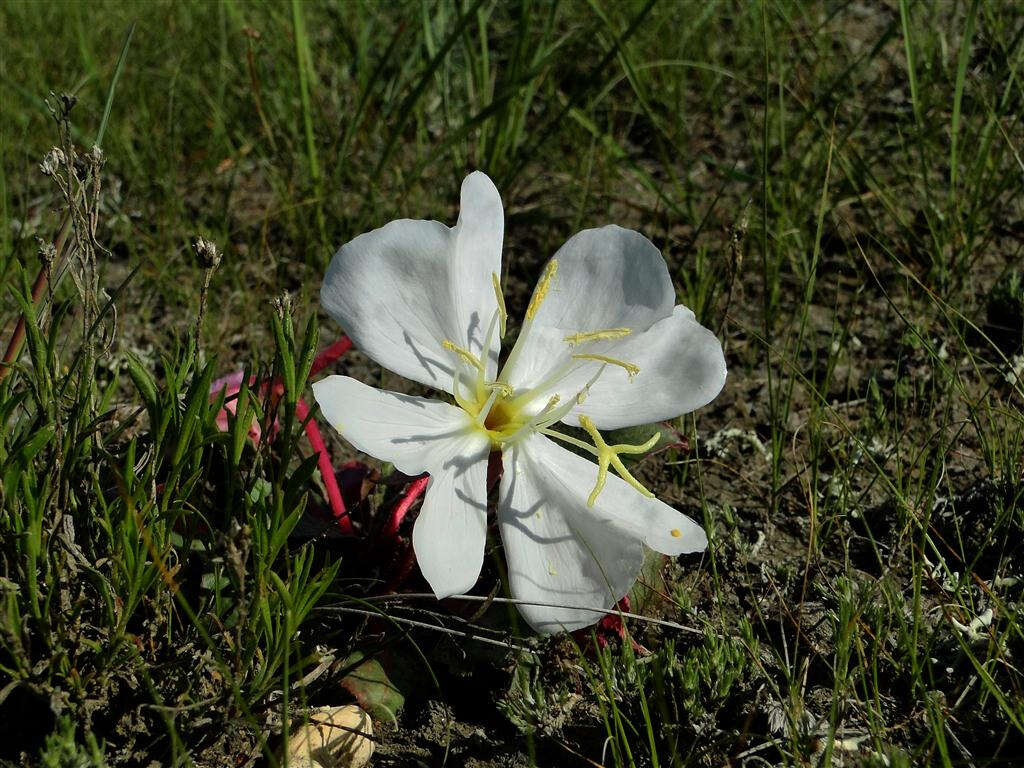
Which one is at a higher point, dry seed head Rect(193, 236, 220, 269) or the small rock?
dry seed head Rect(193, 236, 220, 269)

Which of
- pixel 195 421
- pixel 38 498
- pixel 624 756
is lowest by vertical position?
pixel 624 756

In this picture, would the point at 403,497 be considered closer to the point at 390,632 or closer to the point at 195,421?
the point at 390,632

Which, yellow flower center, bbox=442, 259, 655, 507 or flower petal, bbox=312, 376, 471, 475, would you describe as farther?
yellow flower center, bbox=442, 259, 655, 507

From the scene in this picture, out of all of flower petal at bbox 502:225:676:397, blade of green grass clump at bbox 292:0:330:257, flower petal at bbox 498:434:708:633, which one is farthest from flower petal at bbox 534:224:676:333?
blade of green grass clump at bbox 292:0:330:257

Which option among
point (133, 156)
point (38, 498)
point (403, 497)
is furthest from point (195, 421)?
point (133, 156)

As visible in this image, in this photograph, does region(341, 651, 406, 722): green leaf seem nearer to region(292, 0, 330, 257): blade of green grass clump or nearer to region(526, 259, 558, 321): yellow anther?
region(526, 259, 558, 321): yellow anther

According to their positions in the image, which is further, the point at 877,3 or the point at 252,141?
the point at 877,3

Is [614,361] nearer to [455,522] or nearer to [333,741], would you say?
[455,522]
